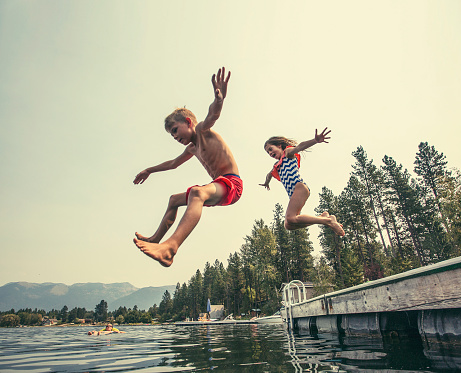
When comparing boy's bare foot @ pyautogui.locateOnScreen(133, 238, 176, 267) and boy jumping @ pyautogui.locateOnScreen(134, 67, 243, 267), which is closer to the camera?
boy's bare foot @ pyautogui.locateOnScreen(133, 238, 176, 267)

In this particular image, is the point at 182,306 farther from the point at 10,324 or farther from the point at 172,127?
the point at 172,127

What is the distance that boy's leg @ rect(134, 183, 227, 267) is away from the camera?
97.7 inches

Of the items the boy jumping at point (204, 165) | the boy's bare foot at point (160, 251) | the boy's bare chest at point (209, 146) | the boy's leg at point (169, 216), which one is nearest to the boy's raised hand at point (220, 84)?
the boy jumping at point (204, 165)

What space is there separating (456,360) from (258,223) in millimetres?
45545

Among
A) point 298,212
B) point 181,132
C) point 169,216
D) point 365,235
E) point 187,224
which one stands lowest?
point 187,224

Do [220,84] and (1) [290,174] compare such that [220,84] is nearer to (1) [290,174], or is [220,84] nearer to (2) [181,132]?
(2) [181,132]

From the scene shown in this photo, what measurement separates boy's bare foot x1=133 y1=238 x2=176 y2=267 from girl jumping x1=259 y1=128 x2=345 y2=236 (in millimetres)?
2259

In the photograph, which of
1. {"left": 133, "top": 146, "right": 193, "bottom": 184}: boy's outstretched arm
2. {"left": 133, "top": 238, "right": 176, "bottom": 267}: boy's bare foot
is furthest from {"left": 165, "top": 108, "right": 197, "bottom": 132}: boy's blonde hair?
{"left": 133, "top": 238, "right": 176, "bottom": 267}: boy's bare foot

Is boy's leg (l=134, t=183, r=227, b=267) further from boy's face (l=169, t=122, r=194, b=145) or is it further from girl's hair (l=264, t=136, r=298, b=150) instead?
girl's hair (l=264, t=136, r=298, b=150)

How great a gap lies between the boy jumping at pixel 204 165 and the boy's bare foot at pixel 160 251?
15 cm

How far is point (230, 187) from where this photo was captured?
3.22 m

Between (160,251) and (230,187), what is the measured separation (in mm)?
1123

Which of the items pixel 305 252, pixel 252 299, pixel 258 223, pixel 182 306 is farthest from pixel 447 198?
pixel 182 306

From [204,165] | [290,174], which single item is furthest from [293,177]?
[204,165]
